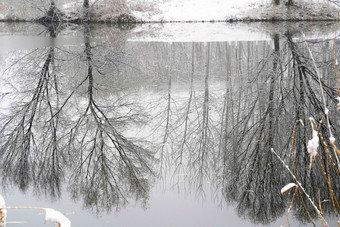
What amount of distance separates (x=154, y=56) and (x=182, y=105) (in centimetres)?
499

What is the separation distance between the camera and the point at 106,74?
32.9 ft

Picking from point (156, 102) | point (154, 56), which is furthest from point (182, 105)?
point (154, 56)

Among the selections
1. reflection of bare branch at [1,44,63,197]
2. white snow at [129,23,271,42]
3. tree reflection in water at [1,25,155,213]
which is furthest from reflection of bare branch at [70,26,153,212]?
white snow at [129,23,271,42]

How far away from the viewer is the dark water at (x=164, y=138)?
4.08 meters

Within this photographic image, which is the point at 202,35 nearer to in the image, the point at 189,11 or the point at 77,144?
the point at 189,11

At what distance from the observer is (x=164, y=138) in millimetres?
6039

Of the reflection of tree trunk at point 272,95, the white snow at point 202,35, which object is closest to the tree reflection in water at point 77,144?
the reflection of tree trunk at point 272,95

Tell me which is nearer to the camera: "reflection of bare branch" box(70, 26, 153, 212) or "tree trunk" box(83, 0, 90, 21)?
"reflection of bare branch" box(70, 26, 153, 212)

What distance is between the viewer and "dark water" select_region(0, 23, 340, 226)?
408 cm

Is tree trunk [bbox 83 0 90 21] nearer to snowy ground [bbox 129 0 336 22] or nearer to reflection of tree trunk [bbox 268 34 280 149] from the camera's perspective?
snowy ground [bbox 129 0 336 22]

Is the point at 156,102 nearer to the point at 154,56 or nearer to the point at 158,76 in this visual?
the point at 158,76

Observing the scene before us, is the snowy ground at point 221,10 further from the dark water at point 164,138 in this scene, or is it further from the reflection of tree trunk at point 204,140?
the reflection of tree trunk at point 204,140

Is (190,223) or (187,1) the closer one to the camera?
(190,223)

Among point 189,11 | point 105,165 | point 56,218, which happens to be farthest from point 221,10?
point 56,218
